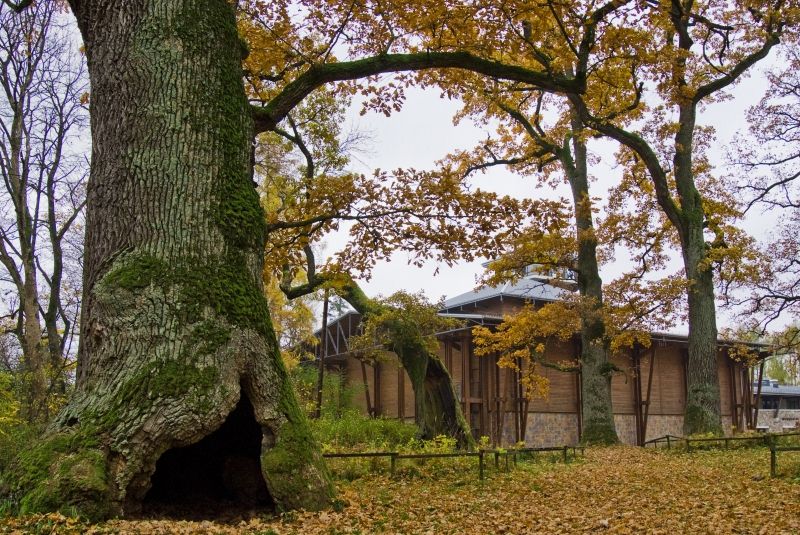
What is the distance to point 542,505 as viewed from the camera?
7.66 m

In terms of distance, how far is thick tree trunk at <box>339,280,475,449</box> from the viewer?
15398mm

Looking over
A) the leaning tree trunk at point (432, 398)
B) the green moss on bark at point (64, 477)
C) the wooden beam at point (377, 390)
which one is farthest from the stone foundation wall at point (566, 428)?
the green moss on bark at point (64, 477)

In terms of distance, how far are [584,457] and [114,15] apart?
1191cm

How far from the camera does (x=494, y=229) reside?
400 inches

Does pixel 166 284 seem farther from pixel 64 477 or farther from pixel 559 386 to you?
pixel 559 386

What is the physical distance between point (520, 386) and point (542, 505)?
16712 millimetres

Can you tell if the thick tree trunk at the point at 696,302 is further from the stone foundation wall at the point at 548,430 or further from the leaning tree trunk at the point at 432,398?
the stone foundation wall at the point at 548,430

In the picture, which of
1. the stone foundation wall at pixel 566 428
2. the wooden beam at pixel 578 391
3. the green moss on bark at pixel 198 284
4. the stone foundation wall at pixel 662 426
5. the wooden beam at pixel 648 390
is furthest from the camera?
the stone foundation wall at pixel 662 426

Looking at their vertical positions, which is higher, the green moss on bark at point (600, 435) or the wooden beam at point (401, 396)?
the wooden beam at point (401, 396)

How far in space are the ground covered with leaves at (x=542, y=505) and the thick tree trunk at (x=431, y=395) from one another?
13.3 ft

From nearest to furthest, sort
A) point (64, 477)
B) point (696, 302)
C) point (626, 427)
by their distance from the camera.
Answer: point (64, 477)
point (696, 302)
point (626, 427)

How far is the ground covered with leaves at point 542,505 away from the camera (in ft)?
18.6

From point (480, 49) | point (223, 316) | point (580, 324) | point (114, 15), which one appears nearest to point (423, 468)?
point (223, 316)

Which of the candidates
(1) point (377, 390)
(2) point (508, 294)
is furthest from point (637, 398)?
(1) point (377, 390)
